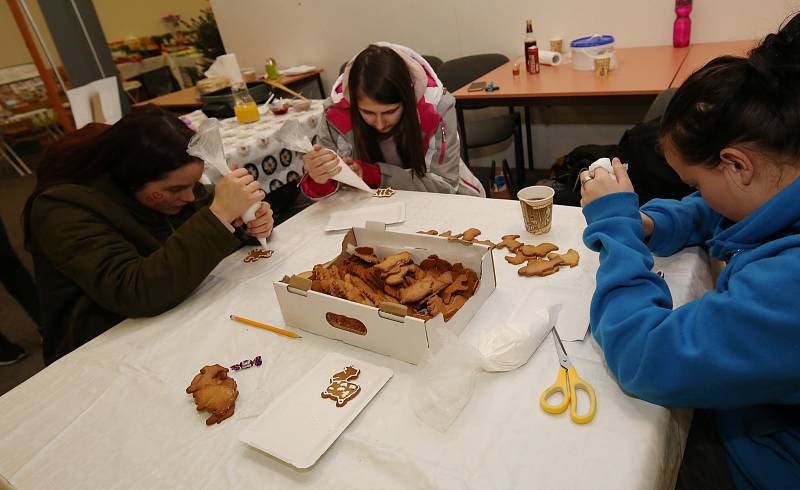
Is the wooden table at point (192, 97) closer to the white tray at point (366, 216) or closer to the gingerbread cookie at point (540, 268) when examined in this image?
the white tray at point (366, 216)

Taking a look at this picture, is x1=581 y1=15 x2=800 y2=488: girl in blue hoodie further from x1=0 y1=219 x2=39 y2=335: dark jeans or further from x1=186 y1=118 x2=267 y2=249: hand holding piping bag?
x1=0 y1=219 x2=39 y2=335: dark jeans

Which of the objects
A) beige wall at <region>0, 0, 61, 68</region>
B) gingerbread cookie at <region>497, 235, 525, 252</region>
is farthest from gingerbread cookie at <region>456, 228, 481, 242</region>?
beige wall at <region>0, 0, 61, 68</region>

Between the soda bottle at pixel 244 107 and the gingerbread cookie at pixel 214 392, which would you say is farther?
the soda bottle at pixel 244 107

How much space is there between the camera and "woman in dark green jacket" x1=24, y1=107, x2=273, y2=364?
1.15m

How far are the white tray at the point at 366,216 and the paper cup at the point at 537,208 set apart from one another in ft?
1.26

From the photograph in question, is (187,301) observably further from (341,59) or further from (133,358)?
(341,59)

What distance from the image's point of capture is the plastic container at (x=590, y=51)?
280 centimetres

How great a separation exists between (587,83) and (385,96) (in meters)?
1.45

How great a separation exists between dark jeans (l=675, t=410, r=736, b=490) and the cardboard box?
1.64 feet

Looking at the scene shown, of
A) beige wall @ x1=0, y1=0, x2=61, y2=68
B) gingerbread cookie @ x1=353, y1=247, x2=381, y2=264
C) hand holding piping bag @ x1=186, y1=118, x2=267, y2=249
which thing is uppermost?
beige wall @ x1=0, y1=0, x2=61, y2=68

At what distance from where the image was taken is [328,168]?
1.56 meters

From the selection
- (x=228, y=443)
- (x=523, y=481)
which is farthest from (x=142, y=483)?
(x=523, y=481)

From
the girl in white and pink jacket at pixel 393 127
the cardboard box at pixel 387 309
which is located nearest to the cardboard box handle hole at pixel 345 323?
the cardboard box at pixel 387 309

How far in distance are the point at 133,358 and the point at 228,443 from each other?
0.39 meters
